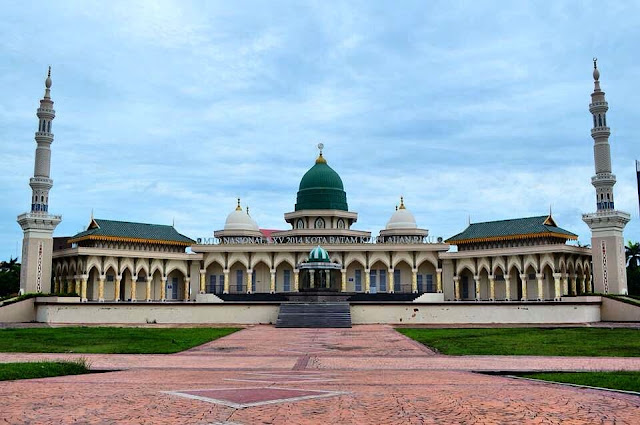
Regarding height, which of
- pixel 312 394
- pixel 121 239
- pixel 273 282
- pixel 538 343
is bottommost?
pixel 538 343

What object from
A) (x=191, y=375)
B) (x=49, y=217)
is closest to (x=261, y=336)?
(x=191, y=375)

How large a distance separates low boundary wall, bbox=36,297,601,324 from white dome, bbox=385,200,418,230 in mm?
23702

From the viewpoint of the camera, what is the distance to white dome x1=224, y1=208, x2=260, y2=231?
194 feet

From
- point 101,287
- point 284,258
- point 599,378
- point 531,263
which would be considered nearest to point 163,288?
point 101,287

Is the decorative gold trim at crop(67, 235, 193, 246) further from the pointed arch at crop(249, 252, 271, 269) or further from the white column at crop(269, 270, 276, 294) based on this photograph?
the white column at crop(269, 270, 276, 294)

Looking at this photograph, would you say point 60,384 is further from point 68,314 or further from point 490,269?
point 490,269

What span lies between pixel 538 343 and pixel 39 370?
1470 centimetres

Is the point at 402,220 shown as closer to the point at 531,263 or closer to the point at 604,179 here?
the point at 531,263

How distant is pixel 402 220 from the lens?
58281 millimetres

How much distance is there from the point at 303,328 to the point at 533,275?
26936 mm

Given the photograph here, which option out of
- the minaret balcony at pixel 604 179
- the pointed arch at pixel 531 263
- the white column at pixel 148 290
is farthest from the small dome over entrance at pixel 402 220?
the white column at pixel 148 290

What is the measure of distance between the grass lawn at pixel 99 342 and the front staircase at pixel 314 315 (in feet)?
21.7

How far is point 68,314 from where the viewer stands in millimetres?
35688

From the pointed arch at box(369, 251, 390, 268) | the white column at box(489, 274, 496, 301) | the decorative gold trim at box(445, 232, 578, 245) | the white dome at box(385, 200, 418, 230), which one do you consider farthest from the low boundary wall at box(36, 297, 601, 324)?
the white dome at box(385, 200, 418, 230)
